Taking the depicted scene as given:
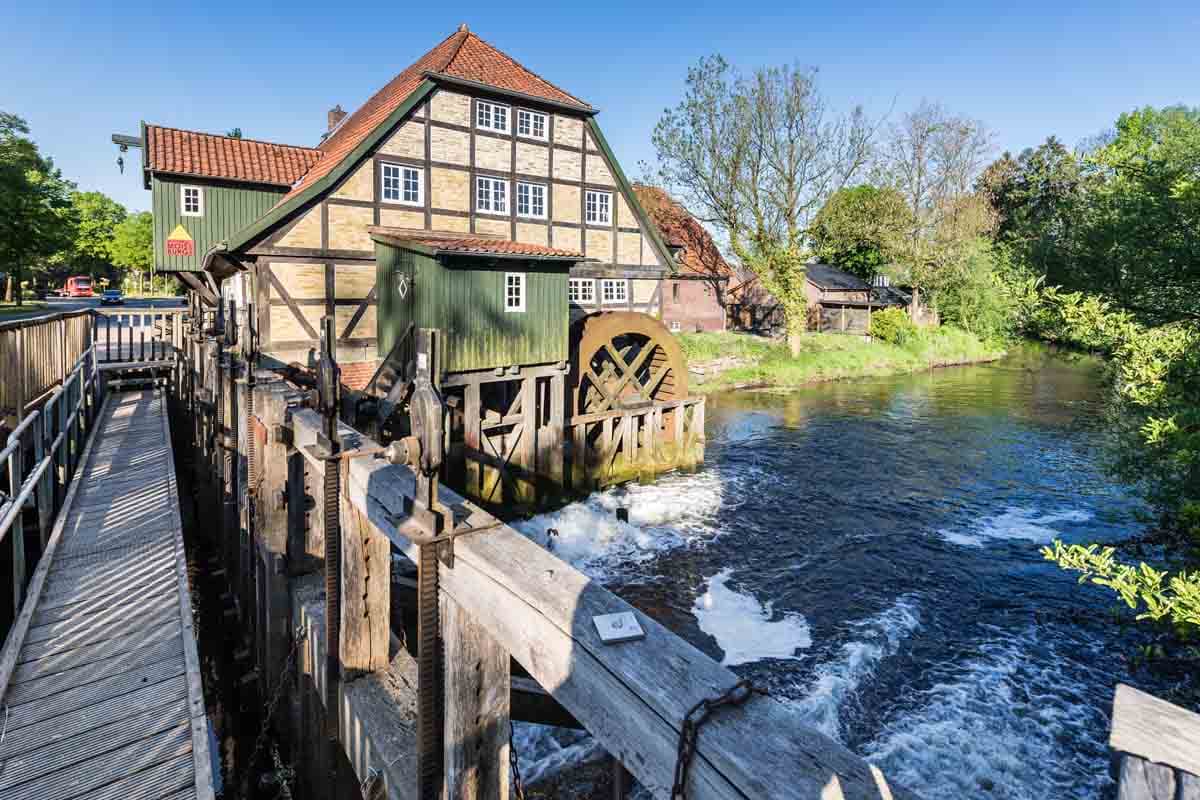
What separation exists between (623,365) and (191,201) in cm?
1049

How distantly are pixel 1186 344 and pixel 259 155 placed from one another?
17905mm

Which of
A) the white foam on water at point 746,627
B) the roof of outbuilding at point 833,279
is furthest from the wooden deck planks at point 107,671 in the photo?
the roof of outbuilding at point 833,279

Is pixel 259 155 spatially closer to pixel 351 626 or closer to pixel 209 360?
pixel 209 360

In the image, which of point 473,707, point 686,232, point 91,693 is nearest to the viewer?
point 473,707

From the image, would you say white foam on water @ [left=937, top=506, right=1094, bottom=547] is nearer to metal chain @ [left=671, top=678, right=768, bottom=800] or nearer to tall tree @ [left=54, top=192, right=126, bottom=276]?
metal chain @ [left=671, top=678, right=768, bottom=800]

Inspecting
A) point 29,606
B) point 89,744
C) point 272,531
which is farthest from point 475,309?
point 89,744

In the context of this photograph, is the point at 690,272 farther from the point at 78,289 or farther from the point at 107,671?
the point at 78,289

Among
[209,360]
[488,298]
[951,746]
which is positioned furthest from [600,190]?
[951,746]

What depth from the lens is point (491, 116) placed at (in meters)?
15.6

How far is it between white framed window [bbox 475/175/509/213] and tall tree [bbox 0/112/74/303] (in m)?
23.6

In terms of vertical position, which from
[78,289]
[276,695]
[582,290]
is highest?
[78,289]

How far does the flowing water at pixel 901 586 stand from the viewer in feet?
22.2

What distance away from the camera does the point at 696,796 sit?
1541 millimetres

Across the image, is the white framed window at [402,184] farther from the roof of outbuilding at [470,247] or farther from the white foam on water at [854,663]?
the white foam on water at [854,663]
